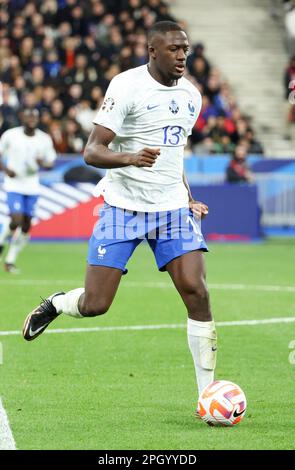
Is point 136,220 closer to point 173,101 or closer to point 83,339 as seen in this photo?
point 173,101

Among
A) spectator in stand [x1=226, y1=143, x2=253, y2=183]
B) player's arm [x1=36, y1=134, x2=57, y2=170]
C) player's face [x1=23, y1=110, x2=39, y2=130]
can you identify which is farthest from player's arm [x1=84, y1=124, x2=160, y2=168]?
spectator in stand [x1=226, y1=143, x2=253, y2=183]

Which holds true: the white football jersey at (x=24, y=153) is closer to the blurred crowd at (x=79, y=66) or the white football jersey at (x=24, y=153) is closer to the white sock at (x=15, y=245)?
the white sock at (x=15, y=245)

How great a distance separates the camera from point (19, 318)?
41.6 ft

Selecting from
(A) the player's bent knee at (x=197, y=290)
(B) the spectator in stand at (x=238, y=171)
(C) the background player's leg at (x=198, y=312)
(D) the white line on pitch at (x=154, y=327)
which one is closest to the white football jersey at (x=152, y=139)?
(C) the background player's leg at (x=198, y=312)

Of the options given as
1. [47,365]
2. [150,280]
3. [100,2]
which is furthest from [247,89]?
[47,365]

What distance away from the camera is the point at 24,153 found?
19.1m

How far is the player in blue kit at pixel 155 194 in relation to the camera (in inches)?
313

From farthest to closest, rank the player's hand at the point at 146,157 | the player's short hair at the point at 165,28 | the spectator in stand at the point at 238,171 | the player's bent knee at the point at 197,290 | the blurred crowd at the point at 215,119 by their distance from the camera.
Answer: the blurred crowd at the point at 215,119, the spectator in stand at the point at 238,171, the player's short hair at the point at 165,28, the player's bent knee at the point at 197,290, the player's hand at the point at 146,157

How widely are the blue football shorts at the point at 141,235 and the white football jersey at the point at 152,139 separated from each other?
7 cm

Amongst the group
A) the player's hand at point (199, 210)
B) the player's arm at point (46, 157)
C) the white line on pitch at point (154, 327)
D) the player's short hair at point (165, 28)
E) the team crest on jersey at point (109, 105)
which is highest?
the player's short hair at point (165, 28)

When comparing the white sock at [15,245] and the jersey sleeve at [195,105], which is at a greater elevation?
the jersey sleeve at [195,105]

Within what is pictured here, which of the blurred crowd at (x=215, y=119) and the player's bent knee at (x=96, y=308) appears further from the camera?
the blurred crowd at (x=215, y=119)

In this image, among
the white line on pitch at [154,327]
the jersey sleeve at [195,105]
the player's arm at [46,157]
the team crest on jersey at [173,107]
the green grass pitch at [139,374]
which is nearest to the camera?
the green grass pitch at [139,374]

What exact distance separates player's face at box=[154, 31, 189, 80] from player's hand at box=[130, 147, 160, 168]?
2.45 ft
